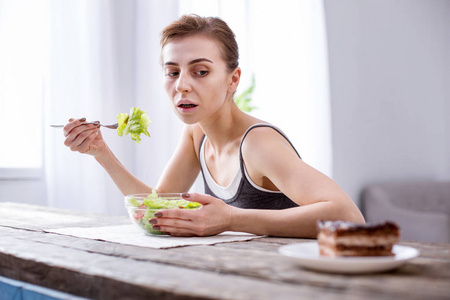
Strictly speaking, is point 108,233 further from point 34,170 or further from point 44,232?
point 34,170

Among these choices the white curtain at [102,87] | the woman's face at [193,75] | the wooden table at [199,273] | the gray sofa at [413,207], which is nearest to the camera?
the wooden table at [199,273]

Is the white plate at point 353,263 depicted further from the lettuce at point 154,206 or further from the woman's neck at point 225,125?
the woman's neck at point 225,125

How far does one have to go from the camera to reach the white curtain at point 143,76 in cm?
300

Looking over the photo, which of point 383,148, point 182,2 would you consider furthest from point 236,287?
point 383,148

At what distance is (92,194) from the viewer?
10.2 ft

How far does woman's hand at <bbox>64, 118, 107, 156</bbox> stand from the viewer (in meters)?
1.64

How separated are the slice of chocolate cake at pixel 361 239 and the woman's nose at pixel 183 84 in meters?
0.83

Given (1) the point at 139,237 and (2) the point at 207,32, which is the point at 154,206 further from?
(2) the point at 207,32

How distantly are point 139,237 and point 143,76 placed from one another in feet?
7.76

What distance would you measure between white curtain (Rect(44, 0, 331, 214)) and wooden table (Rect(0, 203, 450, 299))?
1.86m

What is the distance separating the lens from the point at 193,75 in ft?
5.13

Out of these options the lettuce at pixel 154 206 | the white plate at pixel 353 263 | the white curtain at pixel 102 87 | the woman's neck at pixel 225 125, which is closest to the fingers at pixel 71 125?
the woman's neck at pixel 225 125

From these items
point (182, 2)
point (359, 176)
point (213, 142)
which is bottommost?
point (359, 176)

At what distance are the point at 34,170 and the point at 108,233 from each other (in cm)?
184
